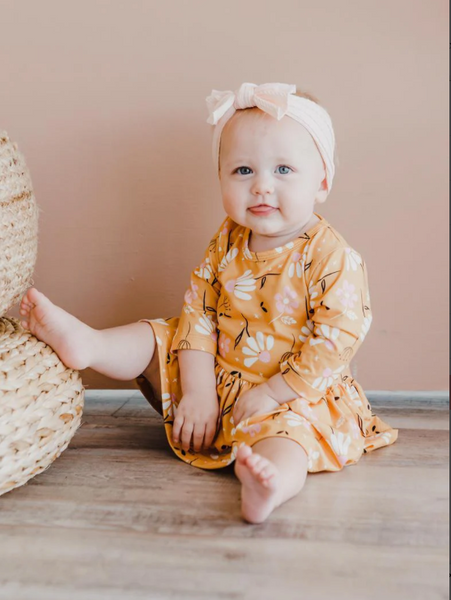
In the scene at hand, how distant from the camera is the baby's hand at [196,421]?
1.19 m

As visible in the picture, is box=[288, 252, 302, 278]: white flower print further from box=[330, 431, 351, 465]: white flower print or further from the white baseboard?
the white baseboard

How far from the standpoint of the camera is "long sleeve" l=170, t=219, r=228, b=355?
1260mm

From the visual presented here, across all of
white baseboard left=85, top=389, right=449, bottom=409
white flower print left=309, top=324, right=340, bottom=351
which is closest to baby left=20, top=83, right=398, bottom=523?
white flower print left=309, top=324, right=340, bottom=351

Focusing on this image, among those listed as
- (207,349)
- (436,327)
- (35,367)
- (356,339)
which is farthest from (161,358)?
(436,327)

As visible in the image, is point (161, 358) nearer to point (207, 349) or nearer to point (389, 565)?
point (207, 349)

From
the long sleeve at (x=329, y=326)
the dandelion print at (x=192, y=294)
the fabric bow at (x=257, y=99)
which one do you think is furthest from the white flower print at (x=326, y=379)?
the fabric bow at (x=257, y=99)

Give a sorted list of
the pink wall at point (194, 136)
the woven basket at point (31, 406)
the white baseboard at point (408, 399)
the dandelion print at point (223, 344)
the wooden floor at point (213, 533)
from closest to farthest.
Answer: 1. the wooden floor at point (213, 533)
2. the woven basket at point (31, 406)
3. the dandelion print at point (223, 344)
4. the pink wall at point (194, 136)
5. the white baseboard at point (408, 399)

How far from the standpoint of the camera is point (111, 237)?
1.50 meters

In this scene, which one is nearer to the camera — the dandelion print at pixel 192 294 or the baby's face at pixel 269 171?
the baby's face at pixel 269 171

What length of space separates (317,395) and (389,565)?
336mm

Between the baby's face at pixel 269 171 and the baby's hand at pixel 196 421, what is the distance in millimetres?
318

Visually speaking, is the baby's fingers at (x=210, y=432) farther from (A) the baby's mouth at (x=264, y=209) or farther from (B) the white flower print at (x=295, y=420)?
(A) the baby's mouth at (x=264, y=209)

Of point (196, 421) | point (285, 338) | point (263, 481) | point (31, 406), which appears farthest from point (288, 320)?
point (31, 406)

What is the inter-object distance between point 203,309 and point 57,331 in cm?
28
